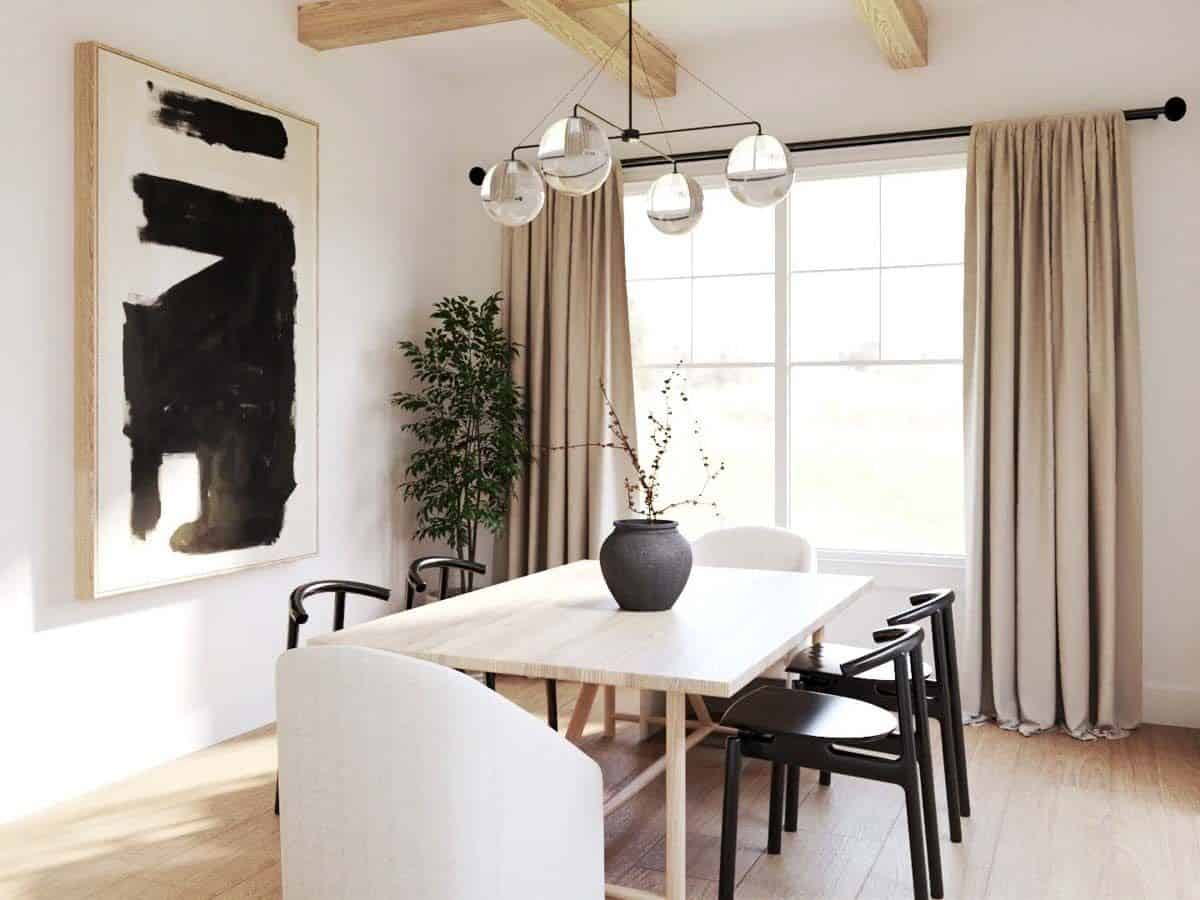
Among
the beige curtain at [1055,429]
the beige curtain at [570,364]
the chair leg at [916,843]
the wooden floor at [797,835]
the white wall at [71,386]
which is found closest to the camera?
the chair leg at [916,843]

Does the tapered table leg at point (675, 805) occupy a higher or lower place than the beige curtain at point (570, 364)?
lower

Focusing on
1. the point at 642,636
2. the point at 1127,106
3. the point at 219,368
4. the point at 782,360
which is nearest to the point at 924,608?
the point at 642,636

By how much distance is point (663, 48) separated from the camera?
4922 millimetres

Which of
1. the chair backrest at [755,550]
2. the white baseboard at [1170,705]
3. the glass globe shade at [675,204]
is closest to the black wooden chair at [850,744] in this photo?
the chair backrest at [755,550]

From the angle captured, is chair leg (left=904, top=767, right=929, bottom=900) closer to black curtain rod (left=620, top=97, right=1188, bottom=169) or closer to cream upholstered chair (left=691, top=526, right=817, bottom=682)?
cream upholstered chair (left=691, top=526, right=817, bottom=682)

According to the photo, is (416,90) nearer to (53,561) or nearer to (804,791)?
(53,561)

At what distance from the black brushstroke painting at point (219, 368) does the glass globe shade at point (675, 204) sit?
5.55 feet

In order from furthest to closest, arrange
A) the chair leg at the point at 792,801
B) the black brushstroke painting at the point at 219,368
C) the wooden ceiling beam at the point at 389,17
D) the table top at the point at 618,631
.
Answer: the wooden ceiling beam at the point at 389,17
the black brushstroke painting at the point at 219,368
the chair leg at the point at 792,801
the table top at the point at 618,631

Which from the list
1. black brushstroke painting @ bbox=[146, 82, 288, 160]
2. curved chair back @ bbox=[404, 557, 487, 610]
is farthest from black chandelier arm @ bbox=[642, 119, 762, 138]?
curved chair back @ bbox=[404, 557, 487, 610]

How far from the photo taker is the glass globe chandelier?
2.80 m

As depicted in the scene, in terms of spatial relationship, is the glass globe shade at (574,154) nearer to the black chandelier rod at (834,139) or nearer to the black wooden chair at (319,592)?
the black chandelier rod at (834,139)

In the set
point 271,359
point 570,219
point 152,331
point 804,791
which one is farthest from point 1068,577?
point 152,331

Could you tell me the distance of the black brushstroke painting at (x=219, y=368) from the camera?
3.76 m

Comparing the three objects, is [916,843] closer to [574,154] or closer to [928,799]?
[928,799]
